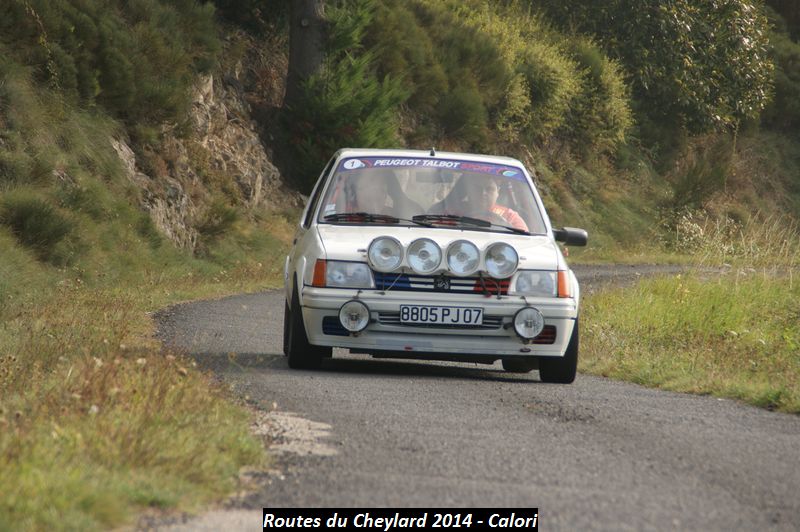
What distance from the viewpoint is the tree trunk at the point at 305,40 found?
26.9 metres

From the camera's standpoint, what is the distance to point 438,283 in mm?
9750

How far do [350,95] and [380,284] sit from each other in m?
17.4

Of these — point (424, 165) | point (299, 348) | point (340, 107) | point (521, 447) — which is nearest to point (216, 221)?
point (340, 107)

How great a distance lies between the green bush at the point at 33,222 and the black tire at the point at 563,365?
9156mm

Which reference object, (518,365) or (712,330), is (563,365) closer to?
(518,365)

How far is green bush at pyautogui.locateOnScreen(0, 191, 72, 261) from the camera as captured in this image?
17484 millimetres

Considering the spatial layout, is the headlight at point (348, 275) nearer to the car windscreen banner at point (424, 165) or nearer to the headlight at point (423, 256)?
the headlight at point (423, 256)

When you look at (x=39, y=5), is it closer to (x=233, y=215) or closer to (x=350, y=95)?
(x=233, y=215)

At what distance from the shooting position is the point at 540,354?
9.82 meters

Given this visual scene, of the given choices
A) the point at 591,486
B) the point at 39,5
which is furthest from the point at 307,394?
the point at 39,5

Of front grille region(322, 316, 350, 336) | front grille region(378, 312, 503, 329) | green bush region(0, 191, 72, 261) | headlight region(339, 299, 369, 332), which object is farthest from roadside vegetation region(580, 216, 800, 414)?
green bush region(0, 191, 72, 261)

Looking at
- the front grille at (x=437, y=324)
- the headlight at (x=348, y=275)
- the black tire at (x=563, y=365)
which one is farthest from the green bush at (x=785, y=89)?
the headlight at (x=348, y=275)

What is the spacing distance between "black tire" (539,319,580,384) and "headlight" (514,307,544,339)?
1.02ft

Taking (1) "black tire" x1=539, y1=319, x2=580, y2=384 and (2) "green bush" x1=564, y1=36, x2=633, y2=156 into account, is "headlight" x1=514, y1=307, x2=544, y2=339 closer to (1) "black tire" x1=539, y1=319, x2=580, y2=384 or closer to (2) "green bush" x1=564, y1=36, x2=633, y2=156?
(1) "black tire" x1=539, y1=319, x2=580, y2=384
